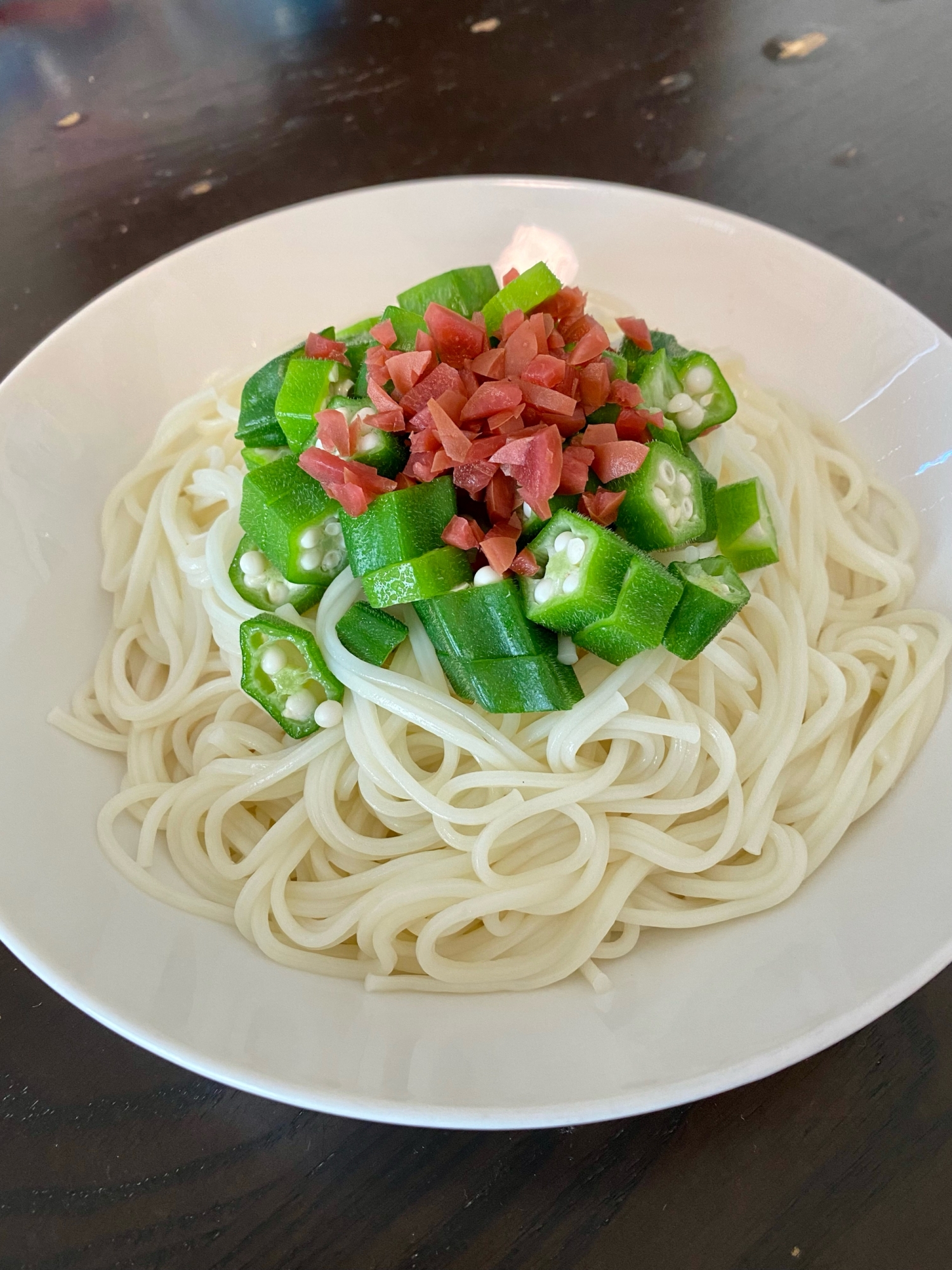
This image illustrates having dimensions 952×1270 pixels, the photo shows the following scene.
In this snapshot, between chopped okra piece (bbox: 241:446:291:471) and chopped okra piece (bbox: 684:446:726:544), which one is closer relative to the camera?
chopped okra piece (bbox: 684:446:726:544)

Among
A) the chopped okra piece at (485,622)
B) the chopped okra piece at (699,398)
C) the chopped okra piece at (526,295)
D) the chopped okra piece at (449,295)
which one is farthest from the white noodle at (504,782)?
the chopped okra piece at (449,295)


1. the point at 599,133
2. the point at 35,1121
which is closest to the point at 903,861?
the point at 35,1121

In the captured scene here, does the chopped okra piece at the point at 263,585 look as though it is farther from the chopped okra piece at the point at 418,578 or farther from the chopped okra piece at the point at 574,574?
the chopped okra piece at the point at 574,574

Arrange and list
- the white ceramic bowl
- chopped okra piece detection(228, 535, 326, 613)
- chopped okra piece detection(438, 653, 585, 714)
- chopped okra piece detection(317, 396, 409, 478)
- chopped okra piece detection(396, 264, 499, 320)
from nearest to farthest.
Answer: the white ceramic bowl → chopped okra piece detection(438, 653, 585, 714) → chopped okra piece detection(317, 396, 409, 478) → chopped okra piece detection(228, 535, 326, 613) → chopped okra piece detection(396, 264, 499, 320)

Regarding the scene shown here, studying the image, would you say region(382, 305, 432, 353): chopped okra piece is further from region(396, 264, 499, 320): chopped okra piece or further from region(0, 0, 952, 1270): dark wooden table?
region(0, 0, 952, 1270): dark wooden table

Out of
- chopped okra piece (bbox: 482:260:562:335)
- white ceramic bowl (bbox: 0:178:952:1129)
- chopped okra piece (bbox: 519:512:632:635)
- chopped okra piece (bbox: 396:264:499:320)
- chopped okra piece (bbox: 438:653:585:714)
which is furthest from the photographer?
chopped okra piece (bbox: 396:264:499:320)

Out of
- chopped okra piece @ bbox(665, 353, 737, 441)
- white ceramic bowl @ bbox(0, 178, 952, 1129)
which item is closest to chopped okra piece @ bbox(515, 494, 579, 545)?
chopped okra piece @ bbox(665, 353, 737, 441)

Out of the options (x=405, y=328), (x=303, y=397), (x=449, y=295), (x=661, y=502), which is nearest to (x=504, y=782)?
(x=661, y=502)
